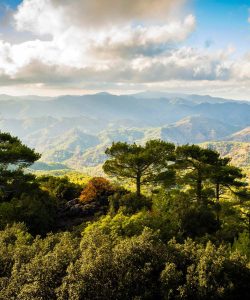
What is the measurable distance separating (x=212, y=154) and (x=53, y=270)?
103ft

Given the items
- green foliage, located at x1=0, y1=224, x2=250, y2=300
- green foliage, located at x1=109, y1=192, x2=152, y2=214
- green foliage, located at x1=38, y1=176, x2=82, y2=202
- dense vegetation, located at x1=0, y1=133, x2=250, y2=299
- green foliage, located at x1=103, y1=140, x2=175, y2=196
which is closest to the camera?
green foliage, located at x1=0, y1=224, x2=250, y2=300

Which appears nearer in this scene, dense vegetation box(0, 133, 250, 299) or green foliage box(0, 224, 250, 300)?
green foliage box(0, 224, 250, 300)

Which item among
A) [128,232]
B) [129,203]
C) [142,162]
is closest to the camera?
[128,232]

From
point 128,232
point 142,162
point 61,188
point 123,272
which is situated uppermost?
point 142,162

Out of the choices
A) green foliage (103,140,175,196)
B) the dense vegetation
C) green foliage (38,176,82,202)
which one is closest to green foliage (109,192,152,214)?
the dense vegetation

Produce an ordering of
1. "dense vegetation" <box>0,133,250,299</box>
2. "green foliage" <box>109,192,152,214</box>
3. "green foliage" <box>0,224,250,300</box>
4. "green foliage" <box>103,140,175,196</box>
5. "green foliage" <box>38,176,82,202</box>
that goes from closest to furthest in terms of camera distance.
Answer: "green foliage" <box>0,224,250,300</box>
"dense vegetation" <box>0,133,250,299</box>
"green foliage" <box>109,192,152,214</box>
"green foliage" <box>103,140,175,196</box>
"green foliage" <box>38,176,82,202</box>

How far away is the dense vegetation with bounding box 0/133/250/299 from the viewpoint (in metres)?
21.2

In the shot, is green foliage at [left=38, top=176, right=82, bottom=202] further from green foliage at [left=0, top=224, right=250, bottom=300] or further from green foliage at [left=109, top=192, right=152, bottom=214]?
green foliage at [left=0, top=224, right=250, bottom=300]

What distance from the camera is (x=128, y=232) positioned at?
106 ft

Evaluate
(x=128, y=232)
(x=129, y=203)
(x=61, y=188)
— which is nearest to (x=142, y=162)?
(x=129, y=203)

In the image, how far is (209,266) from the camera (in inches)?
885

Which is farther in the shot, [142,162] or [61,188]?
[61,188]

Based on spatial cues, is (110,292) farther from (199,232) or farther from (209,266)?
(199,232)

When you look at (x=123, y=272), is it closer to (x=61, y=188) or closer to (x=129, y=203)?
(x=129, y=203)
